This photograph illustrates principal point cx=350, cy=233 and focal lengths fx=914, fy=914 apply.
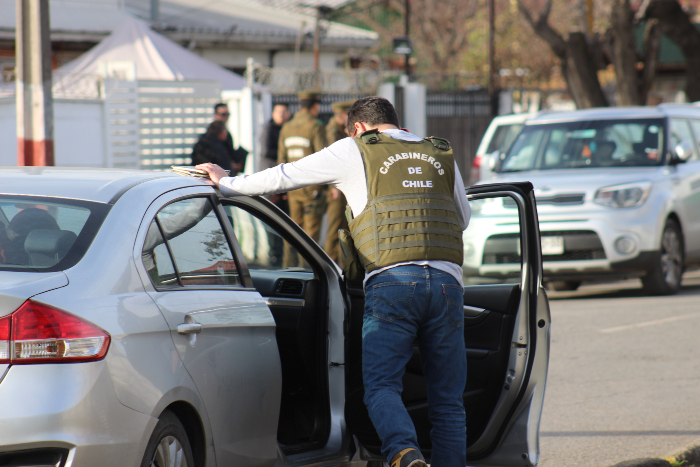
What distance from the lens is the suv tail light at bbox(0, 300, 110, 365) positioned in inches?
105

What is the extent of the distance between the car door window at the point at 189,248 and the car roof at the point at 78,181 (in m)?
0.12

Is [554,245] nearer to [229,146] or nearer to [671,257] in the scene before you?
[671,257]

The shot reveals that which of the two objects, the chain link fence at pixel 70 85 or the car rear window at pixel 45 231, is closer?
the car rear window at pixel 45 231

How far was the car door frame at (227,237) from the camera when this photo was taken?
3.12m

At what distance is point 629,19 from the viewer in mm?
19266

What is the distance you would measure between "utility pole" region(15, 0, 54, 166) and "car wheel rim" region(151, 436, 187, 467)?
5710 mm

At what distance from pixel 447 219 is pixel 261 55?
2082 centimetres

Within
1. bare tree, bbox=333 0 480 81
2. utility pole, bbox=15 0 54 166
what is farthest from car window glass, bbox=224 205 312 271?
bare tree, bbox=333 0 480 81

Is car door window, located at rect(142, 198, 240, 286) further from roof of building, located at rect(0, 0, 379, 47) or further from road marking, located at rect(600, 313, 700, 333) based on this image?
roof of building, located at rect(0, 0, 379, 47)

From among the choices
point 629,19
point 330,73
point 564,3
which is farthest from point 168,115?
point 564,3

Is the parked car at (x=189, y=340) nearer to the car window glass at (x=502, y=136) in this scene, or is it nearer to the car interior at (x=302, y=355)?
the car interior at (x=302, y=355)

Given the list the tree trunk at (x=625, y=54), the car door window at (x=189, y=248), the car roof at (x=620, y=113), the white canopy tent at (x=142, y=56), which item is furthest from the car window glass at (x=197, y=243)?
the tree trunk at (x=625, y=54)

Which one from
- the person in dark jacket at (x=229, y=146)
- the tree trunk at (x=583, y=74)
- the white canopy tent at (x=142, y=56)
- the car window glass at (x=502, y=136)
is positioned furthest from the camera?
the tree trunk at (x=583, y=74)

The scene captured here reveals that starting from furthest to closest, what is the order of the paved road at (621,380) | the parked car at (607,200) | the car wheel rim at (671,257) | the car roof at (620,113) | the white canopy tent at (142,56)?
the white canopy tent at (142,56) → the car roof at (620,113) → the car wheel rim at (671,257) → the parked car at (607,200) → the paved road at (621,380)
